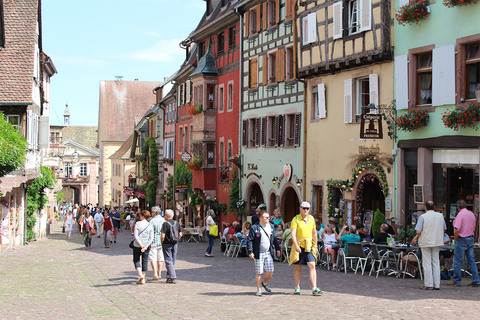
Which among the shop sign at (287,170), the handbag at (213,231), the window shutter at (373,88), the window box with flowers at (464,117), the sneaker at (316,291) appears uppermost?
the window shutter at (373,88)

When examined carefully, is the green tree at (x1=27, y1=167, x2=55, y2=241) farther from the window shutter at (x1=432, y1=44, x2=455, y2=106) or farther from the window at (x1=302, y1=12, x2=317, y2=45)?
the window shutter at (x1=432, y1=44, x2=455, y2=106)

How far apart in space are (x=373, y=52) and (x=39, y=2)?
54.6ft

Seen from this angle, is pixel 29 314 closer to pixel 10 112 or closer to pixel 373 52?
pixel 373 52

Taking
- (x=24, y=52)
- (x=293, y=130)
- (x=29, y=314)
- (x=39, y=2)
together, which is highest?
(x=39, y=2)

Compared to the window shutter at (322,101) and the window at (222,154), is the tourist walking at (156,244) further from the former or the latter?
the window at (222,154)

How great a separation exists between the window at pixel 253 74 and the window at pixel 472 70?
1534 cm

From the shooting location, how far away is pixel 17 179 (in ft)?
89.2

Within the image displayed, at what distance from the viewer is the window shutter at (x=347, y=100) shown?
80.4 feet

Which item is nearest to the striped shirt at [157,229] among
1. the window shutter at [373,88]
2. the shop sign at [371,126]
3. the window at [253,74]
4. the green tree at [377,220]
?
the shop sign at [371,126]

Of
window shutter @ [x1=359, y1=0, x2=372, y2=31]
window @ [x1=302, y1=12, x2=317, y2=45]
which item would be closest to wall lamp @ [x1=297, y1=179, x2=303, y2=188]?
window @ [x1=302, y1=12, x2=317, y2=45]

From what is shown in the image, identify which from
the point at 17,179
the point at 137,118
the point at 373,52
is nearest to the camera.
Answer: the point at 373,52

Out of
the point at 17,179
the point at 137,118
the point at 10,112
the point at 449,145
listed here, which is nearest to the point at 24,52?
the point at 10,112

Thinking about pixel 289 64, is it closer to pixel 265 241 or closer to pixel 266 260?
pixel 265 241

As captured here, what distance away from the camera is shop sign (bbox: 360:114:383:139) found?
21.8 m
